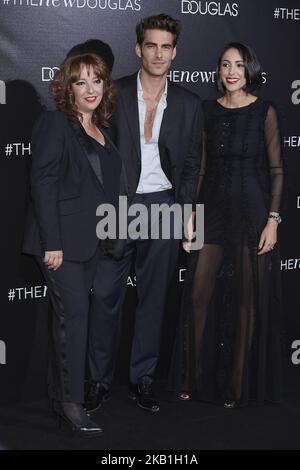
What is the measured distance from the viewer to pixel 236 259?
4504mm

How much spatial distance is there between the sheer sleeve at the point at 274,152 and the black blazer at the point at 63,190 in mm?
834

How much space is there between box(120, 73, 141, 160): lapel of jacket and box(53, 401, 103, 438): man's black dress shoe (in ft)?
3.74

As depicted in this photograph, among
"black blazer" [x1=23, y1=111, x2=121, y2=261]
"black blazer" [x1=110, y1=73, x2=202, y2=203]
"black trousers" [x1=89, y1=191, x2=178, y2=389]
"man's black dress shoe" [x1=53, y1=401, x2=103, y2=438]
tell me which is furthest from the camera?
"black trousers" [x1=89, y1=191, x2=178, y2=389]

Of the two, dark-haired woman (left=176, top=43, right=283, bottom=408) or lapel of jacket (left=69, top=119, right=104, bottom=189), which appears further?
dark-haired woman (left=176, top=43, right=283, bottom=408)

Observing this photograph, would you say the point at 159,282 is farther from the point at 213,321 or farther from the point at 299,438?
the point at 299,438

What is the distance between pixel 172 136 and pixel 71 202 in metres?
0.63

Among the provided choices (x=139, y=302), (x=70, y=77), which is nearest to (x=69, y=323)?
(x=139, y=302)

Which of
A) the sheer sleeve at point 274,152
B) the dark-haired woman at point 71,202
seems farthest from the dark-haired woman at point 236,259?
the dark-haired woman at point 71,202

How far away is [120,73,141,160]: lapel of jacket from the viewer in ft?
14.0

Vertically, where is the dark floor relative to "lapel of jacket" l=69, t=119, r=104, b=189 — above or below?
below

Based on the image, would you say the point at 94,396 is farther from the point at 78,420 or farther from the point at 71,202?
the point at 71,202

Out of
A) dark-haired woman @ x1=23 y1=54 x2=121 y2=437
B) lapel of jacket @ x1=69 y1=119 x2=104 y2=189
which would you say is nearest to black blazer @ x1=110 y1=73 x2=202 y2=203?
dark-haired woman @ x1=23 y1=54 x2=121 y2=437

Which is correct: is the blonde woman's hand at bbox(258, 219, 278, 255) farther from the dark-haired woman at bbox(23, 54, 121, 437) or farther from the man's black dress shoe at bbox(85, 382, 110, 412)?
the man's black dress shoe at bbox(85, 382, 110, 412)
